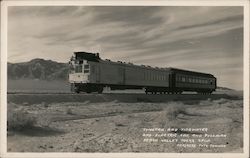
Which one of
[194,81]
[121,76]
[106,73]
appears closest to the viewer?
[106,73]

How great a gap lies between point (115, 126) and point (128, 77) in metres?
1.45

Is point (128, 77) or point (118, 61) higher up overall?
point (118, 61)

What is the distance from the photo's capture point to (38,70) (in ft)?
20.2

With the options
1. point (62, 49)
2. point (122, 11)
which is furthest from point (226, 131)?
point (62, 49)

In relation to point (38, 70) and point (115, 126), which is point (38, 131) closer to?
Answer: point (38, 70)

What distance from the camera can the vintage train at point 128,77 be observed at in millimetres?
6694

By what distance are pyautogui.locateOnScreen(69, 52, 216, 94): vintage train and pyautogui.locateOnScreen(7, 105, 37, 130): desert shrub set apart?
1.00 m

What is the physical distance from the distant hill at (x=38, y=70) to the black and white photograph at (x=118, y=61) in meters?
0.02

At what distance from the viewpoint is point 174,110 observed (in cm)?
635

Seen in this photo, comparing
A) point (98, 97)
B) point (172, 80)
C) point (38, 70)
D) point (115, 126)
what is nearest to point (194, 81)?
point (172, 80)

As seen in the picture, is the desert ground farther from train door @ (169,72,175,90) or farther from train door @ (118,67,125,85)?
train door @ (169,72,175,90)

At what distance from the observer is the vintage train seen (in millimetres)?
6694

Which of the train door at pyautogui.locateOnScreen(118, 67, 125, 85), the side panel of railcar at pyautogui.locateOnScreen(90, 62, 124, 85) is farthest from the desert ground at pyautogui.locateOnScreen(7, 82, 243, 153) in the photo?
the train door at pyautogui.locateOnScreen(118, 67, 125, 85)

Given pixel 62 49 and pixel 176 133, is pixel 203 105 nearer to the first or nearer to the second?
pixel 176 133
